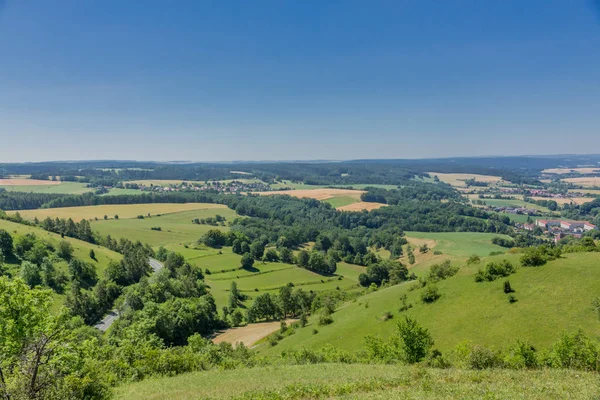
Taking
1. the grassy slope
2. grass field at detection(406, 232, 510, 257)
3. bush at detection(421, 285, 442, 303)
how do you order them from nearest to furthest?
bush at detection(421, 285, 442, 303) < the grassy slope < grass field at detection(406, 232, 510, 257)

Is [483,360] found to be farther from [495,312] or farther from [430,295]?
[430,295]

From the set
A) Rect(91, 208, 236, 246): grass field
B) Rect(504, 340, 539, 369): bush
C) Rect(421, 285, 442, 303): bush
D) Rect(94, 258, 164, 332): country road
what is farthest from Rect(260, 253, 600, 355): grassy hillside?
Rect(91, 208, 236, 246): grass field

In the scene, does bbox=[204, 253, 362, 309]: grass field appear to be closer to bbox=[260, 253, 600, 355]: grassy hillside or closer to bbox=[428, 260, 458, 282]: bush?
bbox=[260, 253, 600, 355]: grassy hillside

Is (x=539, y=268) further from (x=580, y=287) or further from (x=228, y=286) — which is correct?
(x=228, y=286)

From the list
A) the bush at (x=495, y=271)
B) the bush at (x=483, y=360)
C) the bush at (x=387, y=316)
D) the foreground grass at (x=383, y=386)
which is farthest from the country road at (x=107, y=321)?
the bush at (x=495, y=271)

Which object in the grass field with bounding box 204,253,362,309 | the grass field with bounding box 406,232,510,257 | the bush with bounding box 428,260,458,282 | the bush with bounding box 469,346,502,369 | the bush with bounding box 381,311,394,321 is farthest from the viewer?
the grass field with bounding box 406,232,510,257

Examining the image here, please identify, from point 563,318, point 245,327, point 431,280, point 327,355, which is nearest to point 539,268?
point 563,318
